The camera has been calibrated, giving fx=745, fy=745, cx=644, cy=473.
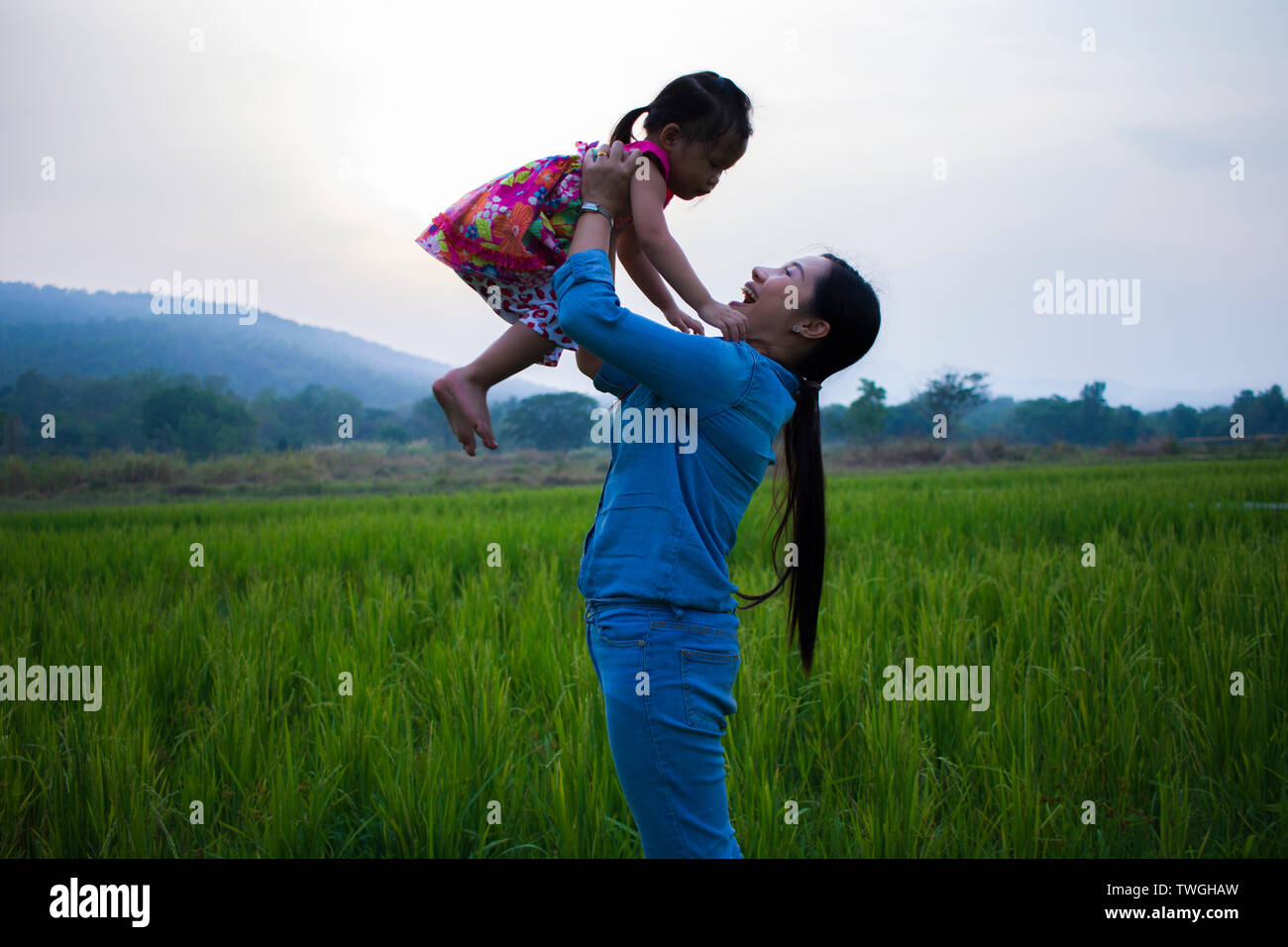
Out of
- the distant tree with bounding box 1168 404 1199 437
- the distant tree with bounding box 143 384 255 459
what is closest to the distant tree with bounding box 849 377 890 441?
the distant tree with bounding box 1168 404 1199 437

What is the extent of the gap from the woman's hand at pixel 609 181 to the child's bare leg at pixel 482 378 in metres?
0.40

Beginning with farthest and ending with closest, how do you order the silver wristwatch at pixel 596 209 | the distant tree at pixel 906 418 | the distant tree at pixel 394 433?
1. the distant tree at pixel 906 418
2. the distant tree at pixel 394 433
3. the silver wristwatch at pixel 596 209

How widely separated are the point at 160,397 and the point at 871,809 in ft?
138

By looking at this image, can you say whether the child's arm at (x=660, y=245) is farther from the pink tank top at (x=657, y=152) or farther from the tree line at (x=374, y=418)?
the tree line at (x=374, y=418)

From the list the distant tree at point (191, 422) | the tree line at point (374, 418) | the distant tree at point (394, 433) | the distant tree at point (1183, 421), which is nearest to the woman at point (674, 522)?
the tree line at point (374, 418)

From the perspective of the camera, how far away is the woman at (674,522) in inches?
41.2

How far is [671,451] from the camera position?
3.72 ft

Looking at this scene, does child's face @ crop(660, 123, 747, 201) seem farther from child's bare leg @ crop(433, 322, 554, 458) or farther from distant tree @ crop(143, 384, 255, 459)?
distant tree @ crop(143, 384, 255, 459)

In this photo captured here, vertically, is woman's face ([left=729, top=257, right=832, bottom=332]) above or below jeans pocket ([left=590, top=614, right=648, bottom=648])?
above

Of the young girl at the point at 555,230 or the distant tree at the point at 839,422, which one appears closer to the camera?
the young girl at the point at 555,230

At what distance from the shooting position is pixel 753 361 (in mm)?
1174

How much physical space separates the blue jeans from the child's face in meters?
0.95

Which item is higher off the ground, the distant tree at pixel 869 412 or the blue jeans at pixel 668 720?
the distant tree at pixel 869 412

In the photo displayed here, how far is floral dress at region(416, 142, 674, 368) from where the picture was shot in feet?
5.36
